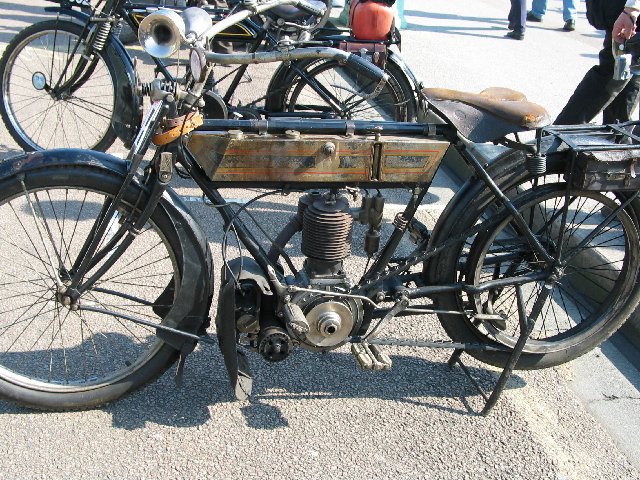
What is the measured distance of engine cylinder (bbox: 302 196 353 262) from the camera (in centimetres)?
295

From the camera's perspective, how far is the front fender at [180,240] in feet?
9.10

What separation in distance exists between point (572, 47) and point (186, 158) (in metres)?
7.56

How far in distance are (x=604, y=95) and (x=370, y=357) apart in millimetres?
2637

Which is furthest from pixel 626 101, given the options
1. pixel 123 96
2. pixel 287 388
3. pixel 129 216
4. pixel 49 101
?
pixel 49 101

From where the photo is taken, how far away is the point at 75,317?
371 centimetres

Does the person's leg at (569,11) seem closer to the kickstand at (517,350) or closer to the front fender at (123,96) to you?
the front fender at (123,96)

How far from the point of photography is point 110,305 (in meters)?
3.72

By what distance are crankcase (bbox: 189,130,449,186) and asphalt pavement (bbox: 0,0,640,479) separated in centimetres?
99

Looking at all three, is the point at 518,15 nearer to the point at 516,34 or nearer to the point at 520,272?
the point at 516,34

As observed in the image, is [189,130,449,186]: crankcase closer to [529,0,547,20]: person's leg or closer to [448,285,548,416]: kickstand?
[448,285,548,416]: kickstand

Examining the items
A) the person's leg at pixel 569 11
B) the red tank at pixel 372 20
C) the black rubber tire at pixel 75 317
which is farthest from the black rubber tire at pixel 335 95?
the person's leg at pixel 569 11

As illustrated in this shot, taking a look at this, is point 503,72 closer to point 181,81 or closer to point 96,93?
point 96,93

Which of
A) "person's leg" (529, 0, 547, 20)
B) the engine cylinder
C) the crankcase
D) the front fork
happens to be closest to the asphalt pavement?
the front fork

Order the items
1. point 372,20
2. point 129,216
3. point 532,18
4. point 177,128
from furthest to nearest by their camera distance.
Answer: point 532,18, point 372,20, point 129,216, point 177,128
